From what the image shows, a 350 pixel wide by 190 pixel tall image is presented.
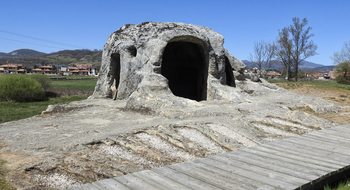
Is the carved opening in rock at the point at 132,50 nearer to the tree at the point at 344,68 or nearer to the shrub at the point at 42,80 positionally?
the shrub at the point at 42,80

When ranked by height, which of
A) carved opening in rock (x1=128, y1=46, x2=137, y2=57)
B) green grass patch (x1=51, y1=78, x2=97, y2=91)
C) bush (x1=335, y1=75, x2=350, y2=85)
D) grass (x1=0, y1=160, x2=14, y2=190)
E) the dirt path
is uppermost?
carved opening in rock (x1=128, y1=46, x2=137, y2=57)

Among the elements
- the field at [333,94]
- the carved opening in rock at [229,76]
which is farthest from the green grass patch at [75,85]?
the field at [333,94]

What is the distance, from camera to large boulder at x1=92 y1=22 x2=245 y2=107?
1009 cm

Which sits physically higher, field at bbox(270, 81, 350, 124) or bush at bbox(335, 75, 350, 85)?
bush at bbox(335, 75, 350, 85)

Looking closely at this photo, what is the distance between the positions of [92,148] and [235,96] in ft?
20.3

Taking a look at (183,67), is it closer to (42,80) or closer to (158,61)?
(158,61)

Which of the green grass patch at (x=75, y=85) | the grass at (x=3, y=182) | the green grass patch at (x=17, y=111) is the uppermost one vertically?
the grass at (x=3, y=182)

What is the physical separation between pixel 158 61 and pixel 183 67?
15.6 ft

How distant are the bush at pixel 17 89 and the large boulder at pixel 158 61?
1017 cm

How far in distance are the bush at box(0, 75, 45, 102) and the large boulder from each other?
10.2 meters

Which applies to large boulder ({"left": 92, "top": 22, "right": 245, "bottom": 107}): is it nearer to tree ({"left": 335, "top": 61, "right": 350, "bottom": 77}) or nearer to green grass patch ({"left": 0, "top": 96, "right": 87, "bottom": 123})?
green grass patch ({"left": 0, "top": 96, "right": 87, "bottom": 123})

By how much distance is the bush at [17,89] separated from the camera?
19.8 meters

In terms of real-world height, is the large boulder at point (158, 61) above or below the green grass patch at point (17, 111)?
above

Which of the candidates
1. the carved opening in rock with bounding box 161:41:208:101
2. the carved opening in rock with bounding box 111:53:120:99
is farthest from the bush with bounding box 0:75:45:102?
the carved opening in rock with bounding box 161:41:208:101
